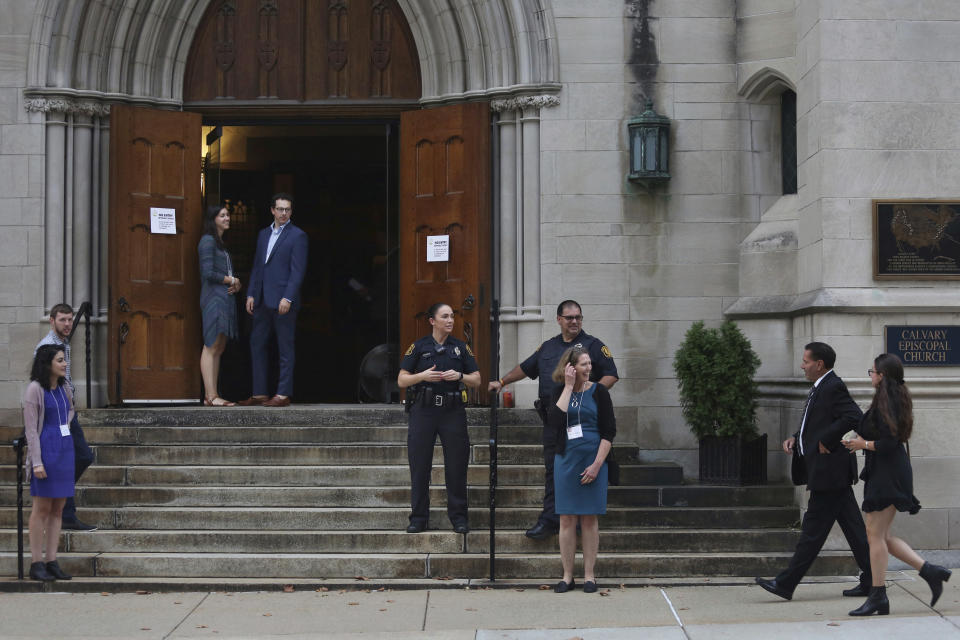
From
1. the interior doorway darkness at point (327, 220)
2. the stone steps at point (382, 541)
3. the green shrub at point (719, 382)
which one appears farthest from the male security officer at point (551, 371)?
the interior doorway darkness at point (327, 220)

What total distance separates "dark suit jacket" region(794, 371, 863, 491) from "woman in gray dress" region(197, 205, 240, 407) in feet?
19.7

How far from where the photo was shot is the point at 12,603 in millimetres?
8500

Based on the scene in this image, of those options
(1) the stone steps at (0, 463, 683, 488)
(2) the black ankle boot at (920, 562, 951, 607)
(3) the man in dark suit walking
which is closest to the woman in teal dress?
(3) the man in dark suit walking

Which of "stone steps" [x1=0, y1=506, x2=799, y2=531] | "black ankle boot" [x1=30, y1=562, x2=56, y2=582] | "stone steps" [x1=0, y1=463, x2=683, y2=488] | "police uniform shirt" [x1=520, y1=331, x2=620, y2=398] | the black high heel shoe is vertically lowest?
the black high heel shoe

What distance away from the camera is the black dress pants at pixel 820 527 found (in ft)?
26.9

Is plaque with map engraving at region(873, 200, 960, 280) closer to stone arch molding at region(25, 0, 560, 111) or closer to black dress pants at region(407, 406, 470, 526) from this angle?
stone arch molding at region(25, 0, 560, 111)

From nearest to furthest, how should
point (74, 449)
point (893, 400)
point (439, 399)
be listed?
point (893, 400), point (74, 449), point (439, 399)

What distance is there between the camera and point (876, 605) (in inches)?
314

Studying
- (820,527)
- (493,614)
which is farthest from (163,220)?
(820,527)

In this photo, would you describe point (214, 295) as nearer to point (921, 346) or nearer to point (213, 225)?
point (213, 225)

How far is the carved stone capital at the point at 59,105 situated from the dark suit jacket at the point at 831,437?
25.0 ft

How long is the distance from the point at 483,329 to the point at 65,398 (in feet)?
13.8

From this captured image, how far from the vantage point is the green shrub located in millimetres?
10445

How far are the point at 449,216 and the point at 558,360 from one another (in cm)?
302
